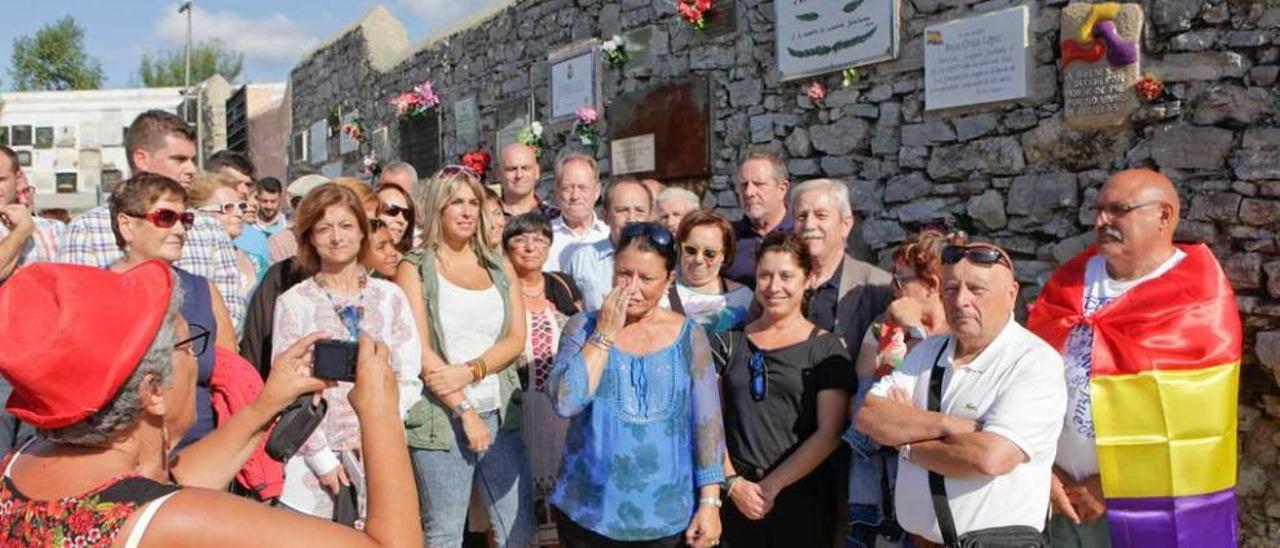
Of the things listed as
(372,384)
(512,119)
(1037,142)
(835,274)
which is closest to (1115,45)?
(1037,142)

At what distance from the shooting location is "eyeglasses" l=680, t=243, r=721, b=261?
3895mm

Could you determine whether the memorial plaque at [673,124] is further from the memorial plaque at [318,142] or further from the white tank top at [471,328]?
the memorial plaque at [318,142]

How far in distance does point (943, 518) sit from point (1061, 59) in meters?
2.92

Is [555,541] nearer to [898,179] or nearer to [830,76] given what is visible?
[898,179]

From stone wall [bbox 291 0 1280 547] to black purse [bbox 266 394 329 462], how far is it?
372 cm

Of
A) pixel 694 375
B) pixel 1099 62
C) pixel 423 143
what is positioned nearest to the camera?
pixel 694 375

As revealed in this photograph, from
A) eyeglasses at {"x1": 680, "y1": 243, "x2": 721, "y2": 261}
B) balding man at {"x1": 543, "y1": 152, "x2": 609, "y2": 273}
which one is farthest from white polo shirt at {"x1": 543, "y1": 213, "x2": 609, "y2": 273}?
eyeglasses at {"x1": 680, "y1": 243, "x2": 721, "y2": 261}

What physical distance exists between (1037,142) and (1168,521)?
2.34m

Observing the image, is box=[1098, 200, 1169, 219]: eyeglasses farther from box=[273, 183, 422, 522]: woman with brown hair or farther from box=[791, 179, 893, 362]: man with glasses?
box=[273, 183, 422, 522]: woman with brown hair

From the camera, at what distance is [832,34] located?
6.22 metres

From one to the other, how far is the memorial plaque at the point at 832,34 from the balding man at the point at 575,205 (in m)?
1.85

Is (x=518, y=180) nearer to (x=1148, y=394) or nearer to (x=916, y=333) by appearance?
(x=916, y=333)

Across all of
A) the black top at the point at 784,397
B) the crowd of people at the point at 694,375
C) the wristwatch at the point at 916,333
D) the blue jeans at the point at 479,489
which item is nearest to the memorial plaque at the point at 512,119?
the crowd of people at the point at 694,375

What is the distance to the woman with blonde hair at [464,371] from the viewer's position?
369cm
